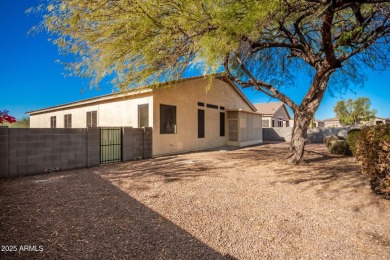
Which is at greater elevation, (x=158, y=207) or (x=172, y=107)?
(x=172, y=107)

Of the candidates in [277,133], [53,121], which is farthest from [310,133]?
[53,121]

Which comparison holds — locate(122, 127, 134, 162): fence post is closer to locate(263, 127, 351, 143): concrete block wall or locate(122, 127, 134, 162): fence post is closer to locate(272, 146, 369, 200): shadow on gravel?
locate(272, 146, 369, 200): shadow on gravel

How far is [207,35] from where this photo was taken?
6117mm

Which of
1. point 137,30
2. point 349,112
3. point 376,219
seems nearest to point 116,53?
point 137,30

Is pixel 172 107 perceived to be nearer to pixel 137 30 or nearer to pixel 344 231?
pixel 137 30

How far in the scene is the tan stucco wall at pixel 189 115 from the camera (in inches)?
439

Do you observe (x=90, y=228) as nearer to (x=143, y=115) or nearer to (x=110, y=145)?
(x=110, y=145)

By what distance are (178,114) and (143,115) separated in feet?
6.93

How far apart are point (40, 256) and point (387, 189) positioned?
5.95 m

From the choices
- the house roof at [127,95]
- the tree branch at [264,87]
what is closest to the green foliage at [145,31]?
the house roof at [127,95]

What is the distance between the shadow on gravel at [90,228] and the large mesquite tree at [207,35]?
4.06 meters

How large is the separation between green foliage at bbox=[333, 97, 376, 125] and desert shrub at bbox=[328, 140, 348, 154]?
42.2 metres

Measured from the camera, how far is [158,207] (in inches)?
159

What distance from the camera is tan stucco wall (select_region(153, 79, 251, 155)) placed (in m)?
11.1
